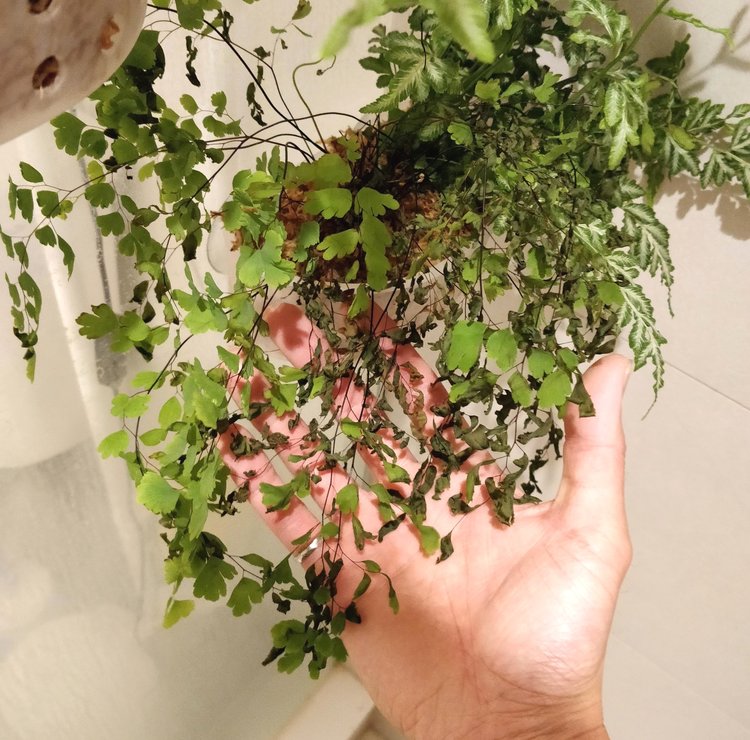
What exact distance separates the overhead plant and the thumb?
7 centimetres

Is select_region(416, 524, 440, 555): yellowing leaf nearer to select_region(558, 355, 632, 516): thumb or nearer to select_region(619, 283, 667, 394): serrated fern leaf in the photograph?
select_region(558, 355, 632, 516): thumb

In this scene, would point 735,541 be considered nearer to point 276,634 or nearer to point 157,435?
point 276,634

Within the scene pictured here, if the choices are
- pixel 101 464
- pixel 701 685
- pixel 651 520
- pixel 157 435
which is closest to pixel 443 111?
pixel 157 435

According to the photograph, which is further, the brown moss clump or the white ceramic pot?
the brown moss clump

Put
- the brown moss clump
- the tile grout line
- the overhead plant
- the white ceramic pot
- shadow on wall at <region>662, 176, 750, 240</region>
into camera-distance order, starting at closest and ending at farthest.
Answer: the white ceramic pot < the overhead plant < the brown moss clump < shadow on wall at <region>662, 176, 750, 240</region> < the tile grout line

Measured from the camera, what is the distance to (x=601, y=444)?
0.73 m

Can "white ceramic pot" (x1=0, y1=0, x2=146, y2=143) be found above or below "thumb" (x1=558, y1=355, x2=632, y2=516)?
above

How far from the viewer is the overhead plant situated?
543 millimetres

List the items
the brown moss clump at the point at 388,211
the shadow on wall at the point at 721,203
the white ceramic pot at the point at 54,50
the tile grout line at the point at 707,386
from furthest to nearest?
the tile grout line at the point at 707,386 < the shadow on wall at the point at 721,203 < the brown moss clump at the point at 388,211 < the white ceramic pot at the point at 54,50

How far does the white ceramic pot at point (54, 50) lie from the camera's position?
0.66ft

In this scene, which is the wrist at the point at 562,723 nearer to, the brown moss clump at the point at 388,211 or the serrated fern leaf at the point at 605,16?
the brown moss clump at the point at 388,211

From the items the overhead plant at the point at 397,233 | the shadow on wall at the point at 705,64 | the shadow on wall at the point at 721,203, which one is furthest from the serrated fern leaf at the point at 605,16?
the shadow on wall at the point at 721,203

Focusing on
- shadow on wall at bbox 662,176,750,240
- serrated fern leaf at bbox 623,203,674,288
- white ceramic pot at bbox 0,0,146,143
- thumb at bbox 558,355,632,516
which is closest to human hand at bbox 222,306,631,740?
thumb at bbox 558,355,632,516

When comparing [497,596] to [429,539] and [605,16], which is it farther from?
[605,16]
